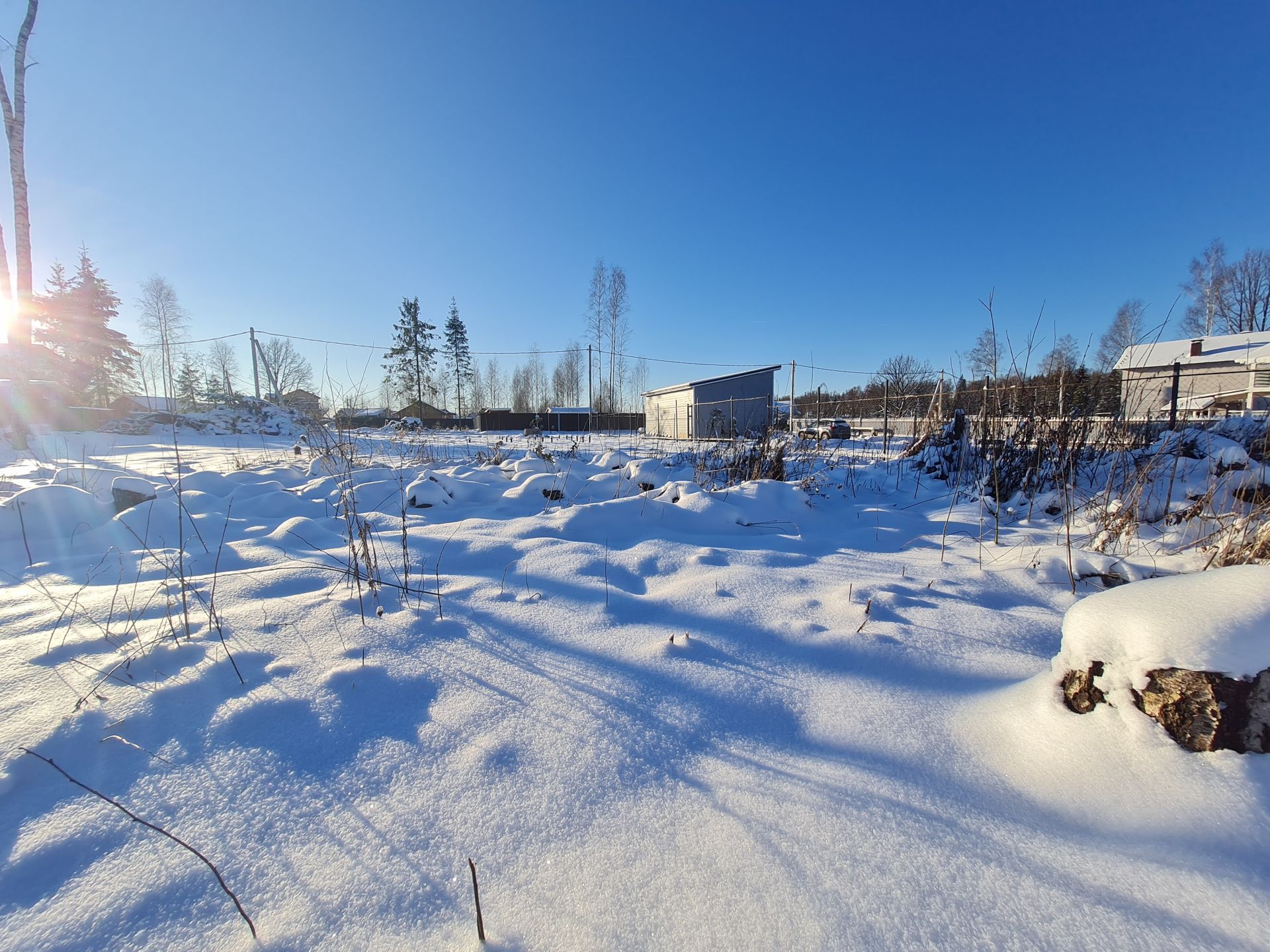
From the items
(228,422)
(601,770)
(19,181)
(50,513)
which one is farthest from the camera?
(228,422)

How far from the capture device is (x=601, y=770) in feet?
3.38

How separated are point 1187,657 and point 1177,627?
57 millimetres

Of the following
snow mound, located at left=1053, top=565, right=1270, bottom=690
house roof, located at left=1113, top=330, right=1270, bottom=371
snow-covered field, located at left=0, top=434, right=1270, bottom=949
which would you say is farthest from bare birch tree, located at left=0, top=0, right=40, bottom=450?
house roof, located at left=1113, top=330, right=1270, bottom=371

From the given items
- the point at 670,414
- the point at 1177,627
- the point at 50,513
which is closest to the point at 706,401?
the point at 670,414

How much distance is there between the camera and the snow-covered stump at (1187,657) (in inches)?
34.5

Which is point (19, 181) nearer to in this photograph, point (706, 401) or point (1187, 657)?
point (1187, 657)

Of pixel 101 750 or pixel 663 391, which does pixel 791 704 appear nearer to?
pixel 101 750

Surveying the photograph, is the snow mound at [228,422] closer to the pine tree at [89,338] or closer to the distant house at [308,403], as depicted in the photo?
the distant house at [308,403]

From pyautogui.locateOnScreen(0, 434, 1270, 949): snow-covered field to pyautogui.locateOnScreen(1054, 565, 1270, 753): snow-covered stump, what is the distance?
48 millimetres

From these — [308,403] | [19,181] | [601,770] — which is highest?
[19,181]

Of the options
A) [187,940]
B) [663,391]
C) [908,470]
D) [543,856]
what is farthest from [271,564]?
[663,391]

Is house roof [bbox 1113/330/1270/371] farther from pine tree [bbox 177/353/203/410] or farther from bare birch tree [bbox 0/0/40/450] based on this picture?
pine tree [bbox 177/353/203/410]

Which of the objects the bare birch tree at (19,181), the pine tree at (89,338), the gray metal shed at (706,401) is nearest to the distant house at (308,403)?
the bare birch tree at (19,181)

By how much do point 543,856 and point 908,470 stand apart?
558cm
